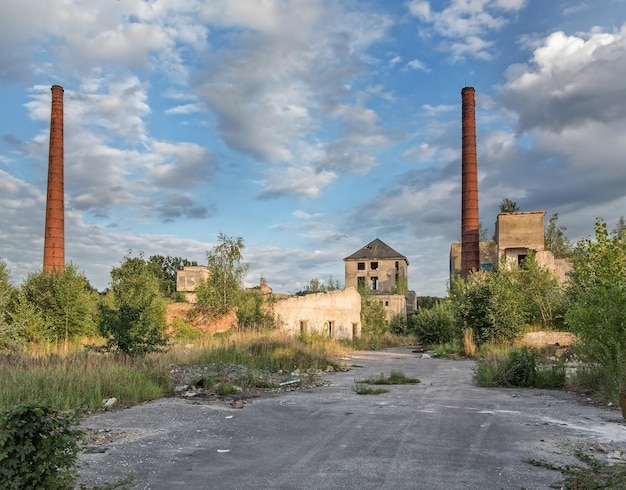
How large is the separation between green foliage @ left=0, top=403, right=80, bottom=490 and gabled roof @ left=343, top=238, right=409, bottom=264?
65170mm

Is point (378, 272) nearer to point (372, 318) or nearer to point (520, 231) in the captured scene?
point (372, 318)

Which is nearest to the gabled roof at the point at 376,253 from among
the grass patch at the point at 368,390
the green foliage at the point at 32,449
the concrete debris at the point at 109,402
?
the grass patch at the point at 368,390

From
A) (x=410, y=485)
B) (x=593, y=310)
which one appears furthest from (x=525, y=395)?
(x=410, y=485)

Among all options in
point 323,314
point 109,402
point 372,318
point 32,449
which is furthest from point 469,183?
point 32,449

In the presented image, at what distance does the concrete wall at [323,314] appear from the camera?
3133 cm

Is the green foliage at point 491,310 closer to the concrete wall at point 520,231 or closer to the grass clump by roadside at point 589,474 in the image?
the concrete wall at point 520,231

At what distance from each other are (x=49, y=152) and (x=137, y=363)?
26.0m

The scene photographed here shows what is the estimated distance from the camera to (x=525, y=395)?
11.7m

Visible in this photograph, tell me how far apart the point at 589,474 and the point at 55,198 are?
34297 millimetres

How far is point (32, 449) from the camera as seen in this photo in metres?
3.93

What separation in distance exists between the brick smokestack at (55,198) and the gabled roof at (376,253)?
138 ft

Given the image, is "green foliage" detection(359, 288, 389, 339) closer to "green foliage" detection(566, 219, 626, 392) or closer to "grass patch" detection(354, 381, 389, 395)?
"grass patch" detection(354, 381, 389, 395)

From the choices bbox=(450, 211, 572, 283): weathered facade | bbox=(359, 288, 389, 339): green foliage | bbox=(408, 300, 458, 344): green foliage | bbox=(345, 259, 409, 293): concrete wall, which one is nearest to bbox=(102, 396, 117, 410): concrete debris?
bbox=(408, 300, 458, 344): green foliage

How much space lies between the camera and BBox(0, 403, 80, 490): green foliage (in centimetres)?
392
